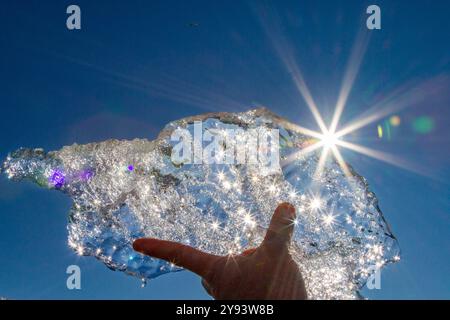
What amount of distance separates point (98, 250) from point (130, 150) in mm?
1657

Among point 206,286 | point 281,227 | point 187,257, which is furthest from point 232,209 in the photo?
point 281,227

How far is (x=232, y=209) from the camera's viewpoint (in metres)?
6.07

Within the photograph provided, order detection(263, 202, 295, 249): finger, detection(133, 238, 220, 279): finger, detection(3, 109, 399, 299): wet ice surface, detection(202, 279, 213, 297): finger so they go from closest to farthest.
Answer: 1. detection(263, 202, 295, 249): finger
2. detection(133, 238, 220, 279): finger
3. detection(202, 279, 213, 297): finger
4. detection(3, 109, 399, 299): wet ice surface

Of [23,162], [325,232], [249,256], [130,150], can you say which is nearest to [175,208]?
[130,150]

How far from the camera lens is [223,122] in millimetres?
5883

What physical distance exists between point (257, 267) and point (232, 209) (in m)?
3.51

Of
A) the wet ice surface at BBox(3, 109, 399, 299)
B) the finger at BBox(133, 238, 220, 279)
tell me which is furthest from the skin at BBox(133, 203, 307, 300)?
the wet ice surface at BBox(3, 109, 399, 299)

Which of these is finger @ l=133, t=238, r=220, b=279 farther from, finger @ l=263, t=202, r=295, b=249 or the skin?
finger @ l=263, t=202, r=295, b=249

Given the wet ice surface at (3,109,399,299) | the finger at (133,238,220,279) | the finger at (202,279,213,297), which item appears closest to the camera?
the finger at (133,238,220,279)

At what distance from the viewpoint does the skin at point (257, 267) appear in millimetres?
2525

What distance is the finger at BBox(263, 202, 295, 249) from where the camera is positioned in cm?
247

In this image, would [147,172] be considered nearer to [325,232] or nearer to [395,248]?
[325,232]

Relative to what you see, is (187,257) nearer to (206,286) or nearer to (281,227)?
(206,286)

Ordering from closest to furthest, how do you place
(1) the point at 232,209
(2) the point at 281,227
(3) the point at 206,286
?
(2) the point at 281,227, (3) the point at 206,286, (1) the point at 232,209
